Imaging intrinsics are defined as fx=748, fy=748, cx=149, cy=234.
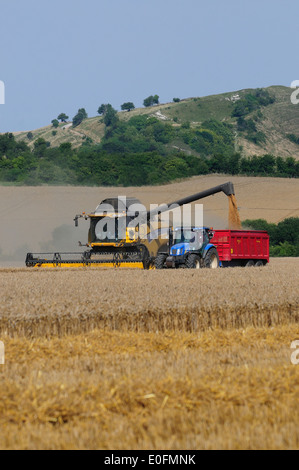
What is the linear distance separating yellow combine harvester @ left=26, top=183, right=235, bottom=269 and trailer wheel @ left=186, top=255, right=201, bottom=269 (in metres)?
1.12

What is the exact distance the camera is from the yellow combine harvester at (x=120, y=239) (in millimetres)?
25688

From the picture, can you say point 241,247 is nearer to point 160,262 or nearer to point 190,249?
point 190,249

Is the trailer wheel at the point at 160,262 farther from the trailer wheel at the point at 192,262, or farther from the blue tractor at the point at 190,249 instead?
the trailer wheel at the point at 192,262

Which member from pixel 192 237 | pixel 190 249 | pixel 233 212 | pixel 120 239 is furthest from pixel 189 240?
pixel 233 212

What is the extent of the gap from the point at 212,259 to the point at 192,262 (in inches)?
57.4

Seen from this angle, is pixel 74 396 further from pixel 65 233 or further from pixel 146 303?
pixel 65 233

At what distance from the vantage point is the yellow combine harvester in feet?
84.3

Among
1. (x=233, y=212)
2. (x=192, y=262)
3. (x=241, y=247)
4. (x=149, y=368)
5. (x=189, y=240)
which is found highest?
(x=233, y=212)

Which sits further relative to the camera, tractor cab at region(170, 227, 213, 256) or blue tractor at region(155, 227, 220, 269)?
tractor cab at region(170, 227, 213, 256)

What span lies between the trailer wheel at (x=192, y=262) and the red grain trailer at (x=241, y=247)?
226cm

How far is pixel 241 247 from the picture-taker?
1092 inches

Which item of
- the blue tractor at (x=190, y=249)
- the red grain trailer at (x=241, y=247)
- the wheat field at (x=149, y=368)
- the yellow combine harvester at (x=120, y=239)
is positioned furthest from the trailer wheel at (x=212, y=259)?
the wheat field at (x=149, y=368)

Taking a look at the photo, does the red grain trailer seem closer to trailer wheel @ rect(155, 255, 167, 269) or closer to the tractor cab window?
the tractor cab window

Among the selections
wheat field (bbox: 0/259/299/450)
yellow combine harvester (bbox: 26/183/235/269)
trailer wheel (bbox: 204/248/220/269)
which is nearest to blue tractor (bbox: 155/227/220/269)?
trailer wheel (bbox: 204/248/220/269)
